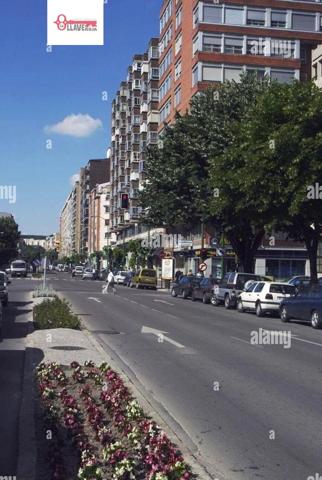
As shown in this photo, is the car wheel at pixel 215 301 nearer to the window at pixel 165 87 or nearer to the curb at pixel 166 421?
the curb at pixel 166 421

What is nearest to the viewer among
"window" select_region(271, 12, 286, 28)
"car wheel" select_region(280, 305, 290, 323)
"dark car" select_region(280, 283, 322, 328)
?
"dark car" select_region(280, 283, 322, 328)

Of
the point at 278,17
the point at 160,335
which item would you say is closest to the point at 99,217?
the point at 278,17

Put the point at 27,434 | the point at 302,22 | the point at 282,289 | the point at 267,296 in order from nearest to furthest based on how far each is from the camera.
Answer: the point at 27,434 < the point at 267,296 < the point at 282,289 < the point at 302,22

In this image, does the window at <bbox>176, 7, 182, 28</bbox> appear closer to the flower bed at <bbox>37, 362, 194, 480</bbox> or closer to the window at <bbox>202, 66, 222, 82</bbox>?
the window at <bbox>202, 66, 222, 82</bbox>

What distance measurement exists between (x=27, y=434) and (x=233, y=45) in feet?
186

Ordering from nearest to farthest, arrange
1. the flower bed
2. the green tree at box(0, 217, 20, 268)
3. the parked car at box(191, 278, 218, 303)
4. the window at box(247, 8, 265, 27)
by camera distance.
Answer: the flower bed < the parked car at box(191, 278, 218, 303) < the window at box(247, 8, 265, 27) < the green tree at box(0, 217, 20, 268)

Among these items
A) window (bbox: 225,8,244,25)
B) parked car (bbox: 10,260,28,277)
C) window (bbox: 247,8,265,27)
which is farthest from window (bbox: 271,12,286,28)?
parked car (bbox: 10,260,28,277)

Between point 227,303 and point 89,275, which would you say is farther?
point 89,275

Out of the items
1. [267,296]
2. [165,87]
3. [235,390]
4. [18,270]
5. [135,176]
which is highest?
[165,87]

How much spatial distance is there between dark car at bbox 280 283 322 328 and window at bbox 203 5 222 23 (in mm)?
40387

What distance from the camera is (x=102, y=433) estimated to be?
22.6 feet

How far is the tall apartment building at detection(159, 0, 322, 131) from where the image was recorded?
59.7 meters

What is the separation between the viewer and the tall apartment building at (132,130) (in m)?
86.9

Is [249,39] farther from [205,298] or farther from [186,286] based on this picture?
[205,298]
